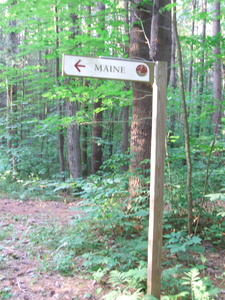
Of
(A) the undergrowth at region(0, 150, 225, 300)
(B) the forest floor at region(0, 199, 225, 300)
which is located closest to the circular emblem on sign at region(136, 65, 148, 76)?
(A) the undergrowth at region(0, 150, 225, 300)

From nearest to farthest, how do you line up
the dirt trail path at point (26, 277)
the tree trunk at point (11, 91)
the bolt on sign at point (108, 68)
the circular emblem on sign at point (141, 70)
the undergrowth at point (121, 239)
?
the bolt on sign at point (108, 68)
the circular emblem on sign at point (141, 70)
the dirt trail path at point (26, 277)
the undergrowth at point (121, 239)
the tree trunk at point (11, 91)

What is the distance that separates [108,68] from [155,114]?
68 centimetres

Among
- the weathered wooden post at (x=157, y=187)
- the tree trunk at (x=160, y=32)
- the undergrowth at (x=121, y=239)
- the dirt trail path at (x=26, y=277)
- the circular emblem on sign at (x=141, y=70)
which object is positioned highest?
the tree trunk at (x=160, y=32)

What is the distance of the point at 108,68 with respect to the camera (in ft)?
9.09

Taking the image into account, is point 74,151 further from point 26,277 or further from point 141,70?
point 141,70

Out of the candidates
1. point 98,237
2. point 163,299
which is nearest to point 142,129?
point 98,237

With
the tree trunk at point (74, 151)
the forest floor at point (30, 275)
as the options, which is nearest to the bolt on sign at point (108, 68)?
the forest floor at point (30, 275)

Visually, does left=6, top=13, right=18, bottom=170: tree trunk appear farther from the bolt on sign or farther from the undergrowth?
the bolt on sign

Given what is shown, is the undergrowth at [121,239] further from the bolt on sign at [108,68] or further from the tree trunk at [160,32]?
the tree trunk at [160,32]

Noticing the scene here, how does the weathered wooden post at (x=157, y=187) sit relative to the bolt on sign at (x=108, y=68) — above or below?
below

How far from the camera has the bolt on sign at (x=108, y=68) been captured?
8.91 ft

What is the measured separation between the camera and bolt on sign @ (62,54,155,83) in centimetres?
271

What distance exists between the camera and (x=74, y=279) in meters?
3.50

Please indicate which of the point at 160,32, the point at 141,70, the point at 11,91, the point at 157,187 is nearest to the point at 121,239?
the point at 157,187
